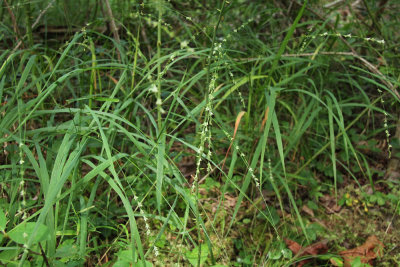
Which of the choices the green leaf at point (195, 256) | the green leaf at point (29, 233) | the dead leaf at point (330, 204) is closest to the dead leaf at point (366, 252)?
the dead leaf at point (330, 204)

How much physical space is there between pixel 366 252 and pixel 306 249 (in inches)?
12.1

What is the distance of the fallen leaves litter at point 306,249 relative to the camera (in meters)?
1.71

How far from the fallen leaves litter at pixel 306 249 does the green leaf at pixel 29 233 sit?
1.15 metres

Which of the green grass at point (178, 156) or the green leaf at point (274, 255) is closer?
the green grass at point (178, 156)

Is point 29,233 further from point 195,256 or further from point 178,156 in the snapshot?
point 178,156

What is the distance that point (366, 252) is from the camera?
1.77m

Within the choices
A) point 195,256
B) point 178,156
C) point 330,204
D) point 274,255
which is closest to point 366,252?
point 330,204

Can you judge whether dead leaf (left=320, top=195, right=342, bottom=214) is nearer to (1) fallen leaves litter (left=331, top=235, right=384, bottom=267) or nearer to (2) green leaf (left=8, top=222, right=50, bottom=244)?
(1) fallen leaves litter (left=331, top=235, right=384, bottom=267)

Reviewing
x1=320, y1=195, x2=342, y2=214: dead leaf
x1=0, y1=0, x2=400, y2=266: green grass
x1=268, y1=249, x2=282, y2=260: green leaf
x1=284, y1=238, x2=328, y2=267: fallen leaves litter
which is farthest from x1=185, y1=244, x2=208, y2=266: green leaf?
x1=320, y1=195, x2=342, y2=214: dead leaf

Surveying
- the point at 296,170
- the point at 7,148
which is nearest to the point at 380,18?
the point at 296,170

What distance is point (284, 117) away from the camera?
2449mm

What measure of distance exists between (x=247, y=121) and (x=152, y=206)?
64 cm

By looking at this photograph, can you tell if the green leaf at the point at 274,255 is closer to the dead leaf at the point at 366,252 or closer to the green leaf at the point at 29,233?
the dead leaf at the point at 366,252

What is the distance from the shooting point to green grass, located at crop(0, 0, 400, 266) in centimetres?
128
